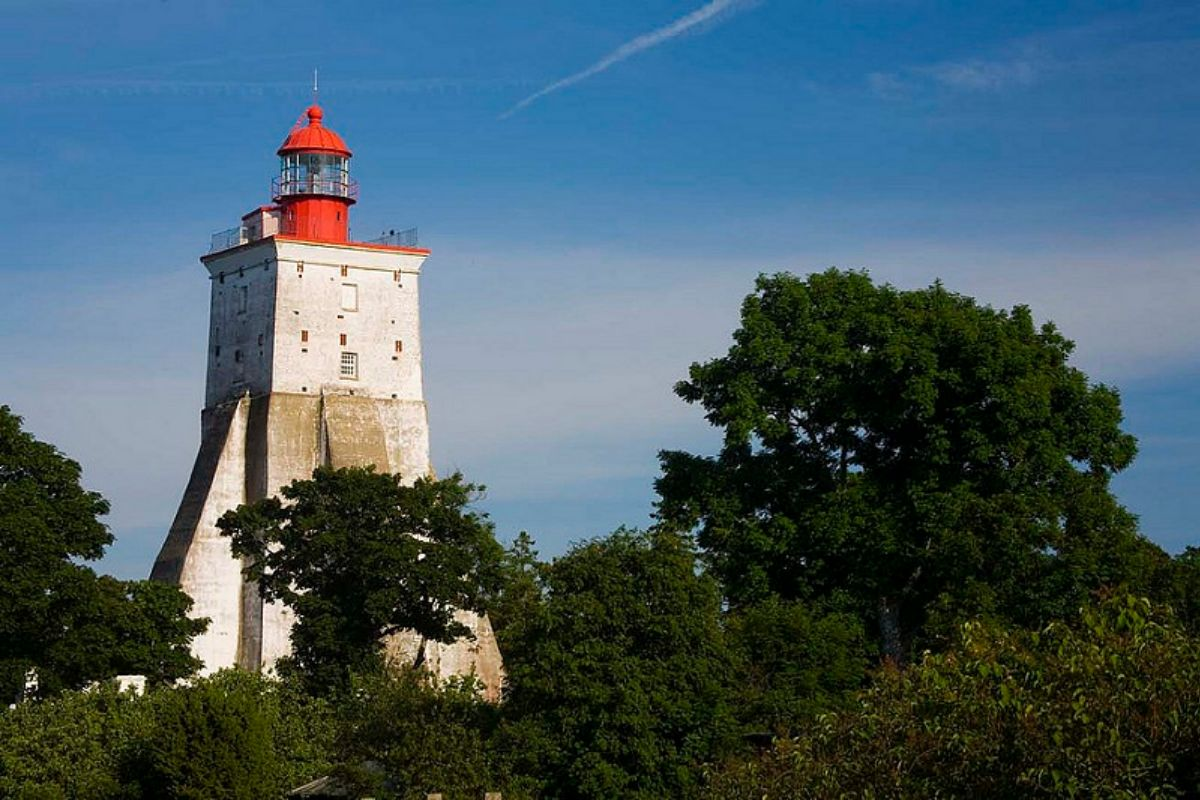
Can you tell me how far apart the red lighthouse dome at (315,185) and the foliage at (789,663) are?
89.7 ft

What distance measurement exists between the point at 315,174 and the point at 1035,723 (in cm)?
5265

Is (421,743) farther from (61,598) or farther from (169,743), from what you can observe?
(61,598)

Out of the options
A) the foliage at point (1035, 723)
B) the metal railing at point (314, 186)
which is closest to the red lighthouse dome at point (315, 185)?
the metal railing at point (314, 186)

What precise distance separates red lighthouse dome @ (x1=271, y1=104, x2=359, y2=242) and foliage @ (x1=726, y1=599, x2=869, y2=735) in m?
27.3

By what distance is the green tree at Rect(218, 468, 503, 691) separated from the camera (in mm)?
53938

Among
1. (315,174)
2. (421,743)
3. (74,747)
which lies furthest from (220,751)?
(315,174)

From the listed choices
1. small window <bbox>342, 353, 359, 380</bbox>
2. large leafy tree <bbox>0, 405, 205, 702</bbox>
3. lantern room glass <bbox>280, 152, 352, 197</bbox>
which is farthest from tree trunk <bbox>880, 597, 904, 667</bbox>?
lantern room glass <bbox>280, 152, 352, 197</bbox>

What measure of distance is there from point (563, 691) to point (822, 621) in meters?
10.3

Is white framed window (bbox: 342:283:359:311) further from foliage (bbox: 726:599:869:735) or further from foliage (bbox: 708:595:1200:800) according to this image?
foliage (bbox: 708:595:1200:800)

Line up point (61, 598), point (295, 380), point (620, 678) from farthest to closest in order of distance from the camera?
point (295, 380)
point (61, 598)
point (620, 678)

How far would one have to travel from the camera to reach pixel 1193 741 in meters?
23.2

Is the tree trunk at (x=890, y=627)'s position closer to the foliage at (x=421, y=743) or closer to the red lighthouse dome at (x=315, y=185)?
the foliage at (x=421, y=743)

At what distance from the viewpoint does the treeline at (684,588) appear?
4191 cm

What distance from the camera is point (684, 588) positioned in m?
43.1
